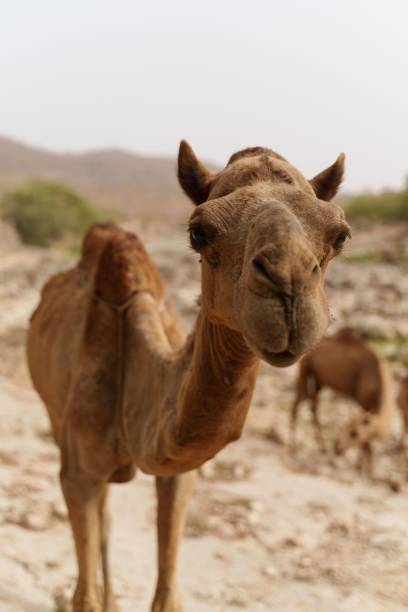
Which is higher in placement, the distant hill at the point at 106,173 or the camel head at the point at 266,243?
the camel head at the point at 266,243

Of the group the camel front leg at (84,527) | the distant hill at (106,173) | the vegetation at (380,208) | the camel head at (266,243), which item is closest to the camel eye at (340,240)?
the camel head at (266,243)

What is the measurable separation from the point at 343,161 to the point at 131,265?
68.1 inches

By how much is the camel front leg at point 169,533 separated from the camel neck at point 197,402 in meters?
0.62

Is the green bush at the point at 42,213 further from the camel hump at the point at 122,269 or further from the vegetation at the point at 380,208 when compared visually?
the camel hump at the point at 122,269

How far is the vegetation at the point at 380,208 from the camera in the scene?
130 ft

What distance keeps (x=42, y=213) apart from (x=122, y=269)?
3392 cm

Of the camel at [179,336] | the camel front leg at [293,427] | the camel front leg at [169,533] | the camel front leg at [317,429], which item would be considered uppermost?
the camel at [179,336]

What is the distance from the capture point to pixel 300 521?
666 cm

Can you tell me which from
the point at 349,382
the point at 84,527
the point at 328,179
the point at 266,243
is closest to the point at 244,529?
the point at 84,527

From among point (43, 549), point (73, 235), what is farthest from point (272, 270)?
point (73, 235)

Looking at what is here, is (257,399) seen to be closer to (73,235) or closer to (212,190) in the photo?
(212,190)

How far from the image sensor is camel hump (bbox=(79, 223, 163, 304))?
424 cm

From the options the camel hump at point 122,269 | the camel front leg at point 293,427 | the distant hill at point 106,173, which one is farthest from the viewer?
the distant hill at point 106,173

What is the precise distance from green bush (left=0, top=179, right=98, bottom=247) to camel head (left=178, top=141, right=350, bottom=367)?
32367mm
